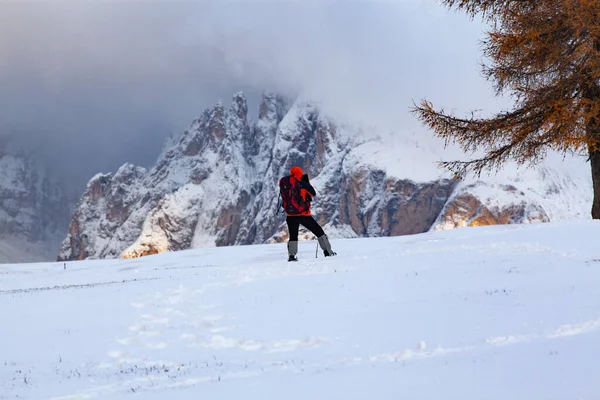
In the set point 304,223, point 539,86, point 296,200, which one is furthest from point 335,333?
point 539,86

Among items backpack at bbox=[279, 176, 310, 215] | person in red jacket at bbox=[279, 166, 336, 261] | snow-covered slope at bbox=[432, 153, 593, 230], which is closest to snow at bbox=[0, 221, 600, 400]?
person in red jacket at bbox=[279, 166, 336, 261]

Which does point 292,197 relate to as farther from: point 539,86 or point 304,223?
point 539,86

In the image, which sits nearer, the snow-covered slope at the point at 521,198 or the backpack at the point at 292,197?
the backpack at the point at 292,197

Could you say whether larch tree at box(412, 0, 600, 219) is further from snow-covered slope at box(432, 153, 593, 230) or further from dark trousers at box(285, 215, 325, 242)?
snow-covered slope at box(432, 153, 593, 230)

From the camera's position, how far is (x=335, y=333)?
24.8 feet

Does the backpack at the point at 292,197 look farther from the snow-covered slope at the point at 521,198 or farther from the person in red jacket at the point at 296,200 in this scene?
the snow-covered slope at the point at 521,198

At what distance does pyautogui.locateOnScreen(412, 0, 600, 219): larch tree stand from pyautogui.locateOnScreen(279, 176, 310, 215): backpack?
4.70 meters

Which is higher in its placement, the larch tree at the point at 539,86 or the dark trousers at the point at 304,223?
the larch tree at the point at 539,86

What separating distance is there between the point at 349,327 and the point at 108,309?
5411 millimetres

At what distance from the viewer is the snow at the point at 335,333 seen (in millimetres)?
5395

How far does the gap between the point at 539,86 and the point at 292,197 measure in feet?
28.3

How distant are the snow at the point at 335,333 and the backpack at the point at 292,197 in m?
2.84

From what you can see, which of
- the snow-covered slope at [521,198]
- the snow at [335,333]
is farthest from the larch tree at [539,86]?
the snow-covered slope at [521,198]

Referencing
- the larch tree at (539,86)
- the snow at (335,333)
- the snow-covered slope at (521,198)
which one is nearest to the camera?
the snow at (335,333)
